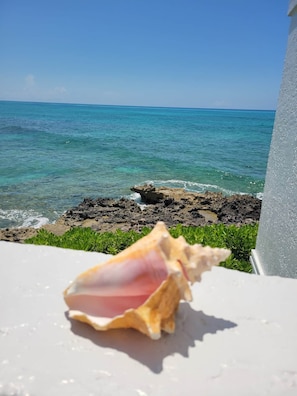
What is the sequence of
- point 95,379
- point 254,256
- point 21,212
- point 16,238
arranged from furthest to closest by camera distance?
point 21,212 < point 16,238 < point 254,256 < point 95,379

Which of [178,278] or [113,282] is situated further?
[113,282]

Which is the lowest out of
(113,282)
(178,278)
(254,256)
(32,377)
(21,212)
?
(21,212)

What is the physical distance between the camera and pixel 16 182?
18.4 m

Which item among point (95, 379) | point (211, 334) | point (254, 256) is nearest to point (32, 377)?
point (95, 379)

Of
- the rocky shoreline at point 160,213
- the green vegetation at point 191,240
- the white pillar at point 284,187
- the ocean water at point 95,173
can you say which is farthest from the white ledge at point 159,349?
the ocean water at point 95,173

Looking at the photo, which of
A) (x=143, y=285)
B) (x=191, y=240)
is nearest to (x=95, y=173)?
(x=191, y=240)

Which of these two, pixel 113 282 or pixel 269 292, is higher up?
pixel 113 282

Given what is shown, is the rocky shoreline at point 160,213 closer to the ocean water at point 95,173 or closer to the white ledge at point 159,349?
the ocean water at point 95,173

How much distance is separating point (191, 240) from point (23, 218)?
364 inches

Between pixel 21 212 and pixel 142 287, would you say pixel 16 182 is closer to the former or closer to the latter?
pixel 21 212

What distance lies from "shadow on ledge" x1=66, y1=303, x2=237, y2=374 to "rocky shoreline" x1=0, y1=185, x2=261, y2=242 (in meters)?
8.44

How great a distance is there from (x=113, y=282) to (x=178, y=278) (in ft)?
1.08

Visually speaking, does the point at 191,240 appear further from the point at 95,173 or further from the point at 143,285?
the point at 95,173

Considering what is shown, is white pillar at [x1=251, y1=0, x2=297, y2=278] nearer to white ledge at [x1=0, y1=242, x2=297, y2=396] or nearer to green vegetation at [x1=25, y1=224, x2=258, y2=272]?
green vegetation at [x1=25, y1=224, x2=258, y2=272]
